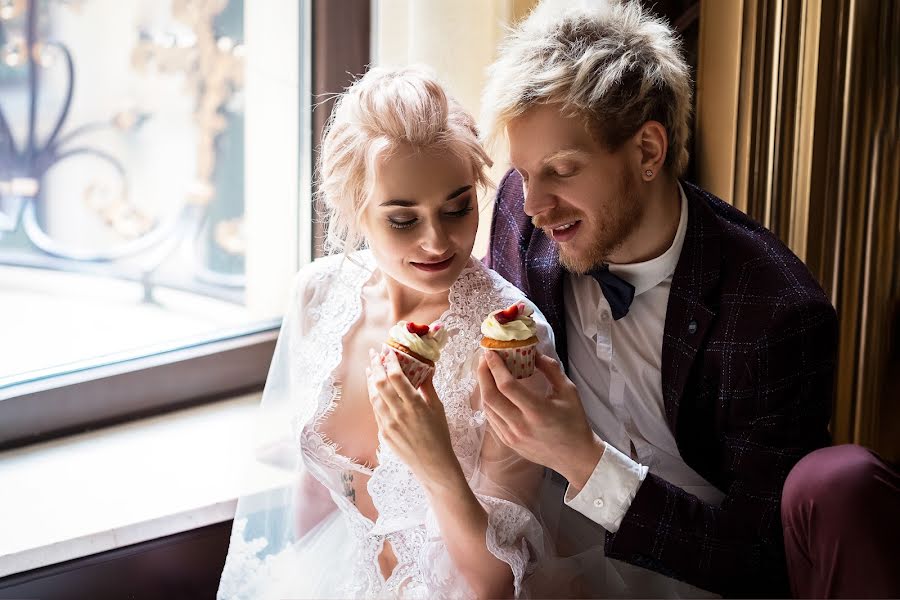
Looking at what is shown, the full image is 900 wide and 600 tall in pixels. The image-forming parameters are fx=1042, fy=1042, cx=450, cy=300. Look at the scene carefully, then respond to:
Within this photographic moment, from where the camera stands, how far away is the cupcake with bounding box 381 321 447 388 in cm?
173

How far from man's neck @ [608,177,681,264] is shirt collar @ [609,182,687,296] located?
0.04 feet

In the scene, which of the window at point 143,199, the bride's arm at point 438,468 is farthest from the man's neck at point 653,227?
the window at point 143,199

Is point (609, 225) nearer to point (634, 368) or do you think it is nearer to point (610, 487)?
point (634, 368)

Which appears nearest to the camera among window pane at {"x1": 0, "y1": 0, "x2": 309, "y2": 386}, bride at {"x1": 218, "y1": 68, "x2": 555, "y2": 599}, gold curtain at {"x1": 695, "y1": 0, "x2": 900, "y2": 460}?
bride at {"x1": 218, "y1": 68, "x2": 555, "y2": 599}

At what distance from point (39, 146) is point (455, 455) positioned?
1.30 m

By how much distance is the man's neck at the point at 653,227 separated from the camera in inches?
81.8

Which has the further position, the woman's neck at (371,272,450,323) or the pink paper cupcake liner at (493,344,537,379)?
the woman's neck at (371,272,450,323)

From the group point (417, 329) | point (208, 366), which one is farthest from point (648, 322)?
point (208, 366)

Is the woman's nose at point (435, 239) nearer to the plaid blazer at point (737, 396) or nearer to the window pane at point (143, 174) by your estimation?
→ the plaid blazer at point (737, 396)

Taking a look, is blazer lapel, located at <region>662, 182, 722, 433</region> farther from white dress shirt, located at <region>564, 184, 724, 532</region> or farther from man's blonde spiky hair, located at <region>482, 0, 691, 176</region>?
man's blonde spiky hair, located at <region>482, 0, 691, 176</region>

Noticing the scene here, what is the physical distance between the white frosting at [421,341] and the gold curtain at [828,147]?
125 cm

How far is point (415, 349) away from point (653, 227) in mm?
628

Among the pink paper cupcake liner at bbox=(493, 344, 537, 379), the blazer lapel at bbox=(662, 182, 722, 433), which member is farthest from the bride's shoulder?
the blazer lapel at bbox=(662, 182, 722, 433)

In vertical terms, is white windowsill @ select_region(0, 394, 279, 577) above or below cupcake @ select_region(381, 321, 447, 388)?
below
